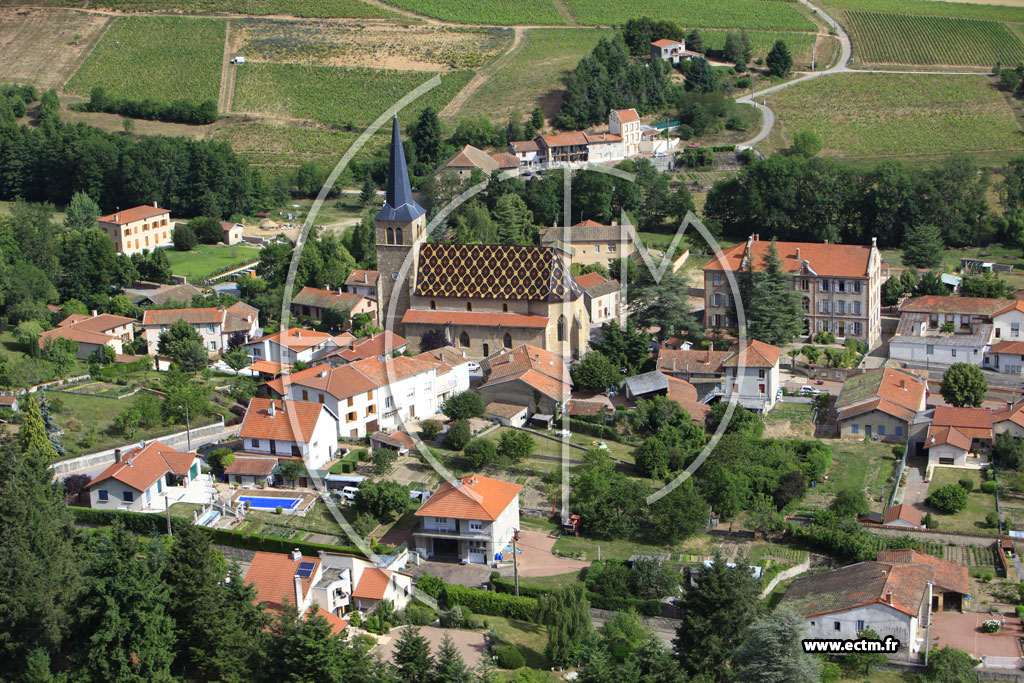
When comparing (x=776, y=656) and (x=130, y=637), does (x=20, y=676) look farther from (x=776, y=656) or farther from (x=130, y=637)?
(x=776, y=656)

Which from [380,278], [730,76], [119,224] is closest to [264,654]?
[380,278]

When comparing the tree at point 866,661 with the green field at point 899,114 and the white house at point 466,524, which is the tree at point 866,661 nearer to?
the white house at point 466,524

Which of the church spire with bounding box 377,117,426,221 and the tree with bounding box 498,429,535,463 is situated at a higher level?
the church spire with bounding box 377,117,426,221

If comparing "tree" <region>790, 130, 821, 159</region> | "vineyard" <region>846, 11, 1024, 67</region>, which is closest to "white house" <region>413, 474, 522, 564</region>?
"tree" <region>790, 130, 821, 159</region>

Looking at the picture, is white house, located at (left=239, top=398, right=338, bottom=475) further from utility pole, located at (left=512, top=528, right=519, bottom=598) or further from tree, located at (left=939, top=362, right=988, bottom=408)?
tree, located at (left=939, top=362, right=988, bottom=408)

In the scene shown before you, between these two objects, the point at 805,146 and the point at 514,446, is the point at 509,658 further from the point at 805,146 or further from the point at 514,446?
the point at 805,146

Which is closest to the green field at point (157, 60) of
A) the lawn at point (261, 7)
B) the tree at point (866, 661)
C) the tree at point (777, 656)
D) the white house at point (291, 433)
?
the lawn at point (261, 7)
